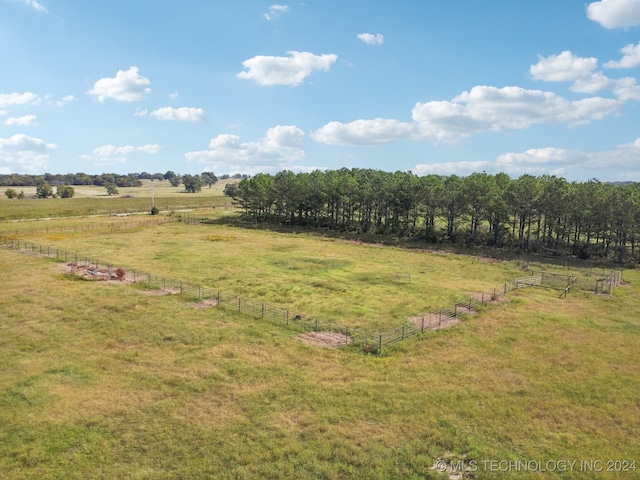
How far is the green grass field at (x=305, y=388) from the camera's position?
1808 cm

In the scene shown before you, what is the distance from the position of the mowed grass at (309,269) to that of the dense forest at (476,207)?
14.3 m

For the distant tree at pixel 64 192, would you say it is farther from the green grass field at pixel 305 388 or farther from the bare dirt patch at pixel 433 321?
the bare dirt patch at pixel 433 321

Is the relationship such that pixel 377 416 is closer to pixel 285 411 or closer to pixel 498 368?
pixel 285 411

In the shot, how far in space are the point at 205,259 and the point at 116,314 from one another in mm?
26020

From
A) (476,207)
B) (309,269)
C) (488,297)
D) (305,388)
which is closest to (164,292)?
(309,269)

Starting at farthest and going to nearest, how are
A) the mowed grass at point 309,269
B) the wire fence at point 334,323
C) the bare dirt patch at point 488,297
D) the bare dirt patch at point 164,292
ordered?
the bare dirt patch at point 164,292, the bare dirt patch at point 488,297, the mowed grass at point 309,269, the wire fence at point 334,323

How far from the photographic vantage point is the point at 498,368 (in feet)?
89.0

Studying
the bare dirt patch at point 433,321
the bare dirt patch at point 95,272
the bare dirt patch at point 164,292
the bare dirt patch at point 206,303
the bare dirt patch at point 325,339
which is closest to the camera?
the bare dirt patch at point 325,339

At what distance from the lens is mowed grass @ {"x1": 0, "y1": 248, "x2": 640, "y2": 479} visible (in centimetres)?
1809

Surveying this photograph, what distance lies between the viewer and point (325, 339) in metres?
32.1

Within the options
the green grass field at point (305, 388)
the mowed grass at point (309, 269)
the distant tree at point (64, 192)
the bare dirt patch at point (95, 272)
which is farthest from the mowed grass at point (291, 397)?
the distant tree at point (64, 192)

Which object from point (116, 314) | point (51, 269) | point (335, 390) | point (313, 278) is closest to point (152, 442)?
point (335, 390)

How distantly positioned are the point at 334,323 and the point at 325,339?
358 cm

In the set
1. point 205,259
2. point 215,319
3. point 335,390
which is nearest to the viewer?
point 335,390
